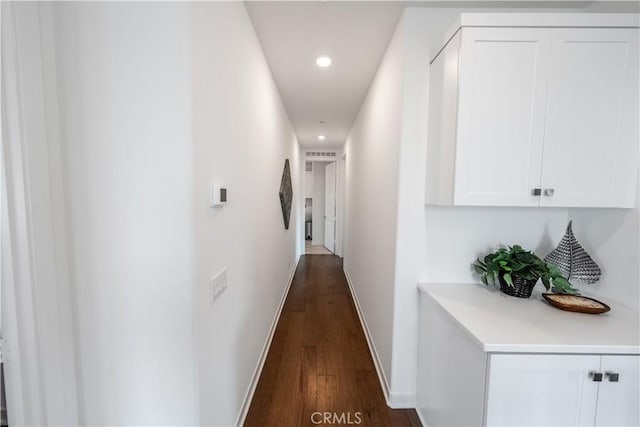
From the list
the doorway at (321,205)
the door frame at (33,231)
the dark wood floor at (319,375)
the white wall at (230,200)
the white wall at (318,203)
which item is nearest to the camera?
the door frame at (33,231)

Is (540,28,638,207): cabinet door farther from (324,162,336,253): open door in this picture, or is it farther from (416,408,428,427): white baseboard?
(324,162,336,253): open door

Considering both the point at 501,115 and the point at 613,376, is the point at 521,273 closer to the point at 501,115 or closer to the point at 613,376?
the point at 613,376

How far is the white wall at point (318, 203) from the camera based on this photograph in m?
7.21

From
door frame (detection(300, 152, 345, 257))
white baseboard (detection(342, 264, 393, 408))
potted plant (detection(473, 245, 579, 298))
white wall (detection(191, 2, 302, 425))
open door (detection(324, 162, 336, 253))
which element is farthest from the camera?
open door (detection(324, 162, 336, 253))

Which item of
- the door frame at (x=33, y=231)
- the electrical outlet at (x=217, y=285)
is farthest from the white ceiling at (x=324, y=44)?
the electrical outlet at (x=217, y=285)

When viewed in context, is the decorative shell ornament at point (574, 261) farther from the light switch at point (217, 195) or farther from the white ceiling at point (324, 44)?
the light switch at point (217, 195)

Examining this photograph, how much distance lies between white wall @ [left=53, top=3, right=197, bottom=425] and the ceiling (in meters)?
0.96

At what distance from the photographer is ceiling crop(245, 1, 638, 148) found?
156 centimetres

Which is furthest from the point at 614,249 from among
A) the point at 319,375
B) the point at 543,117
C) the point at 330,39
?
the point at 330,39

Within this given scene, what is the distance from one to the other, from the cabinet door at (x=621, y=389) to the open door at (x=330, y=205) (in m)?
5.38

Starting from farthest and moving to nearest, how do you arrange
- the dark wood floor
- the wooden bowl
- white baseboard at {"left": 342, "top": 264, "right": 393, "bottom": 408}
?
1. white baseboard at {"left": 342, "top": 264, "right": 393, "bottom": 408}
2. the dark wood floor
3. the wooden bowl

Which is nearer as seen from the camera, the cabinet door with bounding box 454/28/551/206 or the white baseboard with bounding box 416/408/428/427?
the cabinet door with bounding box 454/28/551/206

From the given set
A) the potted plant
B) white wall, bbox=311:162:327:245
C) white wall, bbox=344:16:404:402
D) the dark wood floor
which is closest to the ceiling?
white wall, bbox=344:16:404:402

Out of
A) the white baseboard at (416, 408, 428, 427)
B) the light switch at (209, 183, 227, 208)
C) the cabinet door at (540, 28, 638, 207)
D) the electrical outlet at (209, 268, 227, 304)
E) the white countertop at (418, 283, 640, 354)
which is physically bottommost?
the white baseboard at (416, 408, 428, 427)
